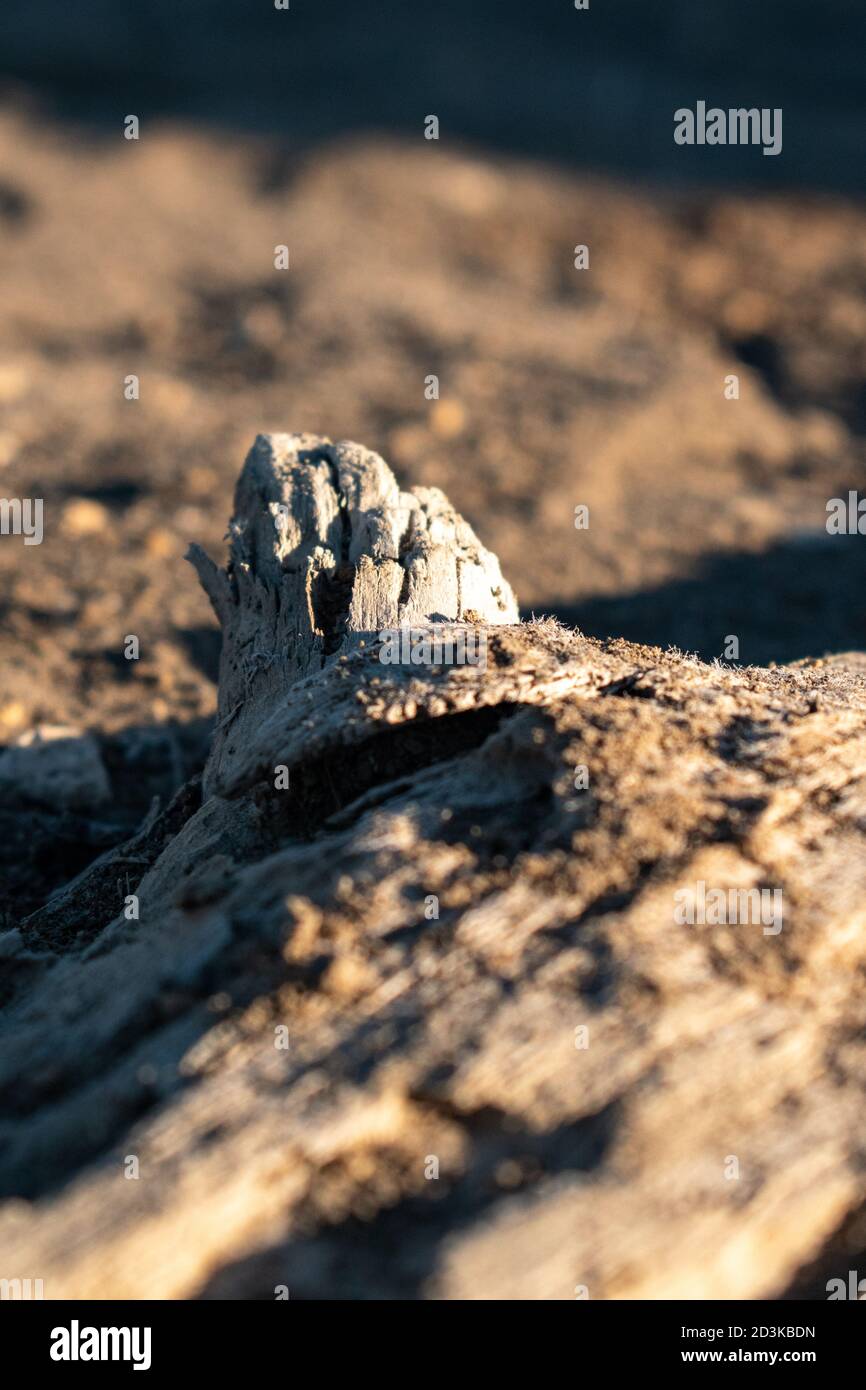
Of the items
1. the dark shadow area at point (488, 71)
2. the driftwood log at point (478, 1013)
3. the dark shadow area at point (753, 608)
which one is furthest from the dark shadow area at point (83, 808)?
the dark shadow area at point (488, 71)

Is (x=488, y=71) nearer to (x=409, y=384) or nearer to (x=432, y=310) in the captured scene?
(x=432, y=310)

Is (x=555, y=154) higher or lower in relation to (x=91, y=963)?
higher

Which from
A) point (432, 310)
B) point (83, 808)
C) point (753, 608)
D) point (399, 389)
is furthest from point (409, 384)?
point (83, 808)

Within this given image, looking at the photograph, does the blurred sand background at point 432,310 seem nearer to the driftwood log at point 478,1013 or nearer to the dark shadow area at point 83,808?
the dark shadow area at point 83,808

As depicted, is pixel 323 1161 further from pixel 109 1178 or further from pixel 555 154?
pixel 555 154
